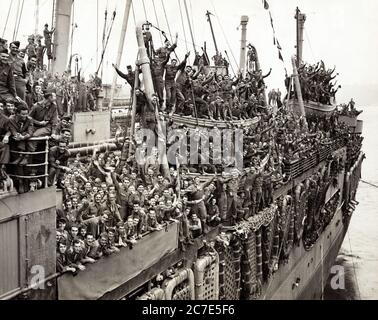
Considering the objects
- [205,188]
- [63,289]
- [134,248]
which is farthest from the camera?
[205,188]

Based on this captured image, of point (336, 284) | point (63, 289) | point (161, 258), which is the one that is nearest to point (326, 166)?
point (336, 284)

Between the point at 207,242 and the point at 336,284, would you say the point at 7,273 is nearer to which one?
the point at 207,242

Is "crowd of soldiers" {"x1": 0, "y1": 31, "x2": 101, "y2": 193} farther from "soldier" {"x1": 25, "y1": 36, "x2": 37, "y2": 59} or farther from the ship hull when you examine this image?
the ship hull

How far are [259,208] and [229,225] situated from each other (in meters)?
2.36

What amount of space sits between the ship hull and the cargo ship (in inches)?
1.6

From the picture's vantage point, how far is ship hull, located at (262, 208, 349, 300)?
18531 millimetres

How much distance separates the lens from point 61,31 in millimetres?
13305

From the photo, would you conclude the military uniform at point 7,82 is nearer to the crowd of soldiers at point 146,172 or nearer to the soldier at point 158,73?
the crowd of soldiers at point 146,172

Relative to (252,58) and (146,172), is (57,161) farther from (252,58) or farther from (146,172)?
(252,58)

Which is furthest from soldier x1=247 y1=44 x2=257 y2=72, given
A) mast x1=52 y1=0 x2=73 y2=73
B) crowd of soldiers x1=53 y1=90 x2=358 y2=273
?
mast x1=52 y1=0 x2=73 y2=73

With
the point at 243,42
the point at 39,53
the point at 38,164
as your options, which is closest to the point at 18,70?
the point at 38,164

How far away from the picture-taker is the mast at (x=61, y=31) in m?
13.2

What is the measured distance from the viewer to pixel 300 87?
104 ft

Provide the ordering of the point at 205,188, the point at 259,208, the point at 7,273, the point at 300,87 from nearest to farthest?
the point at 7,273 → the point at 205,188 → the point at 259,208 → the point at 300,87
